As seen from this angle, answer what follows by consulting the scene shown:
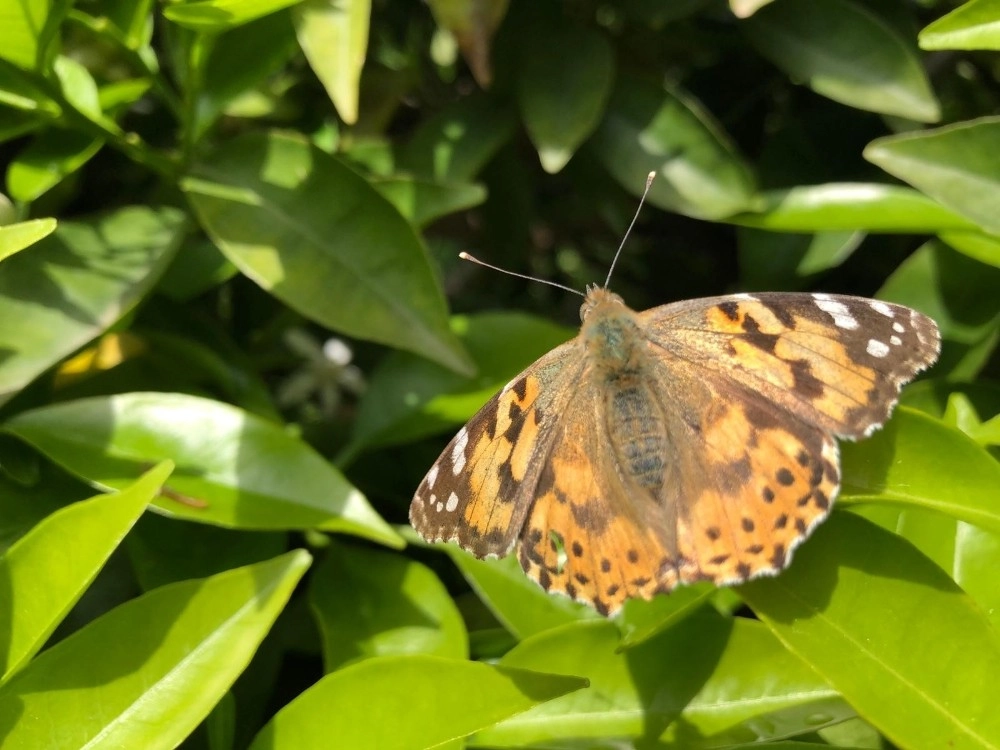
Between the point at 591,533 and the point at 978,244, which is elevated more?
the point at 978,244

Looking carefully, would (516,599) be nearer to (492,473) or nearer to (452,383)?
(492,473)

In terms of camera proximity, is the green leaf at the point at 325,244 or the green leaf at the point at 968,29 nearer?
the green leaf at the point at 968,29

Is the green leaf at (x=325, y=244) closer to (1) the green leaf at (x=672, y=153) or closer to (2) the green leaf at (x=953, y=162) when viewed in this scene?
(1) the green leaf at (x=672, y=153)

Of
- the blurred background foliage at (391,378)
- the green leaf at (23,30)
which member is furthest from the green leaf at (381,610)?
the green leaf at (23,30)

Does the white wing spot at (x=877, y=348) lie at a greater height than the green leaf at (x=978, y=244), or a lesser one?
lesser

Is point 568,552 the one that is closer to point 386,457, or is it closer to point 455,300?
point 386,457

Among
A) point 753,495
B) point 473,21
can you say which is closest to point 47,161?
point 473,21

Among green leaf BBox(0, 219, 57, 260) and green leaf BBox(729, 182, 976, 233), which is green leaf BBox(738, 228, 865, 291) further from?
green leaf BBox(0, 219, 57, 260)
